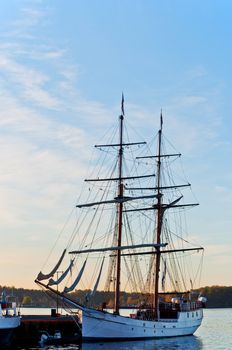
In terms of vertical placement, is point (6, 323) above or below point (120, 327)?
above

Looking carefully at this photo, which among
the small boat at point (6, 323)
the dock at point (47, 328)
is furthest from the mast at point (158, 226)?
the small boat at point (6, 323)

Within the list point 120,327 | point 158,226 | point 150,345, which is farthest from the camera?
point 158,226

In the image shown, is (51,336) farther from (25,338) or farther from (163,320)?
(163,320)

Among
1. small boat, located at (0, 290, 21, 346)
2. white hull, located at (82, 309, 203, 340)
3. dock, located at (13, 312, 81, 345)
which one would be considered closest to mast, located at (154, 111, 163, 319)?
white hull, located at (82, 309, 203, 340)

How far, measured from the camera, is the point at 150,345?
73.8 metres

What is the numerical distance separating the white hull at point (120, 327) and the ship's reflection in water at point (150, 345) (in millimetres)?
901

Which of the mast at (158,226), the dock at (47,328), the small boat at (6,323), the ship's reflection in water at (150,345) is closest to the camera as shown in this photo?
the small boat at (6,323)

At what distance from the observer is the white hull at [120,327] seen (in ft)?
239

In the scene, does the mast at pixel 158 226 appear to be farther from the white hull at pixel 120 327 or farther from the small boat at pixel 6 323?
the small boat at pixel 6 323

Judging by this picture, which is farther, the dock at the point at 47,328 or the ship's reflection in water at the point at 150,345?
the ship's reflection in water at the point at 150,345

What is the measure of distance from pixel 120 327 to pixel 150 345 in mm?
3926

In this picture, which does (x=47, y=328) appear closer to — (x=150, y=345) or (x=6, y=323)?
(x=6, y=323)

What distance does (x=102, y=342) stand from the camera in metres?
73.4

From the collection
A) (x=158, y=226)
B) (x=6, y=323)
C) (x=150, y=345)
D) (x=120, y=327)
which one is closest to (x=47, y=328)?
(x=120, y=327)
